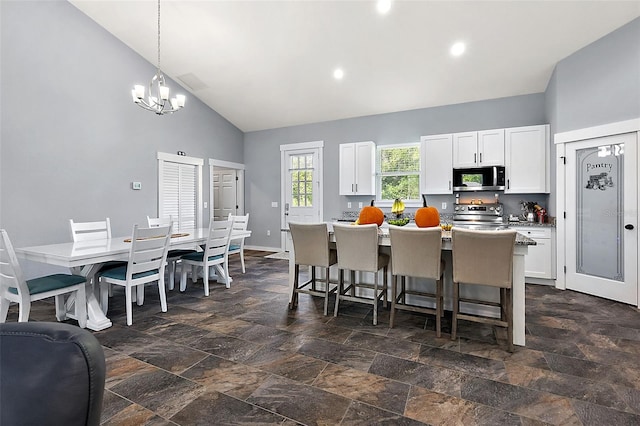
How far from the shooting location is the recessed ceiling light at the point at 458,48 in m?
4.03

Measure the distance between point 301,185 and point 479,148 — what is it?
3544 millimetres

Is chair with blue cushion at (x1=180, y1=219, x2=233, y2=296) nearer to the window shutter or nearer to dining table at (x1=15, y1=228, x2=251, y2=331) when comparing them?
dining table at (x1=15, y1=228, x2=251, y2=331)

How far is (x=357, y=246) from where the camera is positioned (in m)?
2.88

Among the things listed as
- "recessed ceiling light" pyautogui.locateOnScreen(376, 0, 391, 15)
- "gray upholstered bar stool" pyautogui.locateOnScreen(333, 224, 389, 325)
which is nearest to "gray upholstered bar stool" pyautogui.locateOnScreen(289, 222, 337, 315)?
"gray upholstered bar stool" pyautogui.locateOnScreen(333, 224, 389, 325)

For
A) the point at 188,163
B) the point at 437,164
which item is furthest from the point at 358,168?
the point at 188,163

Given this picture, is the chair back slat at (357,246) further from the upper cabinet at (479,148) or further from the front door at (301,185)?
the front door at (301,185)

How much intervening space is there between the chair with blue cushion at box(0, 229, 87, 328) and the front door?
4073 millimetres

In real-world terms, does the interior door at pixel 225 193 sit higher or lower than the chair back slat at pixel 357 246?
higher

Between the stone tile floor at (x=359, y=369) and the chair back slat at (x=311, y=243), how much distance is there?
0.56 metres

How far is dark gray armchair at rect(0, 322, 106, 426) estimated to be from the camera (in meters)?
0.67

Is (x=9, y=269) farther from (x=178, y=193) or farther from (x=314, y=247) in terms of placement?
(x=178, y=193)

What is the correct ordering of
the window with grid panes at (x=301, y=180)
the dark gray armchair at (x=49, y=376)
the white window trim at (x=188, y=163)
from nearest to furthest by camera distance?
the dark gray armchair at (x=49, y=376) < the white window trim at (x=188, y=163) < the window with grid panes at (x=301, y=180)

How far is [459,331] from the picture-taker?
2701 mm

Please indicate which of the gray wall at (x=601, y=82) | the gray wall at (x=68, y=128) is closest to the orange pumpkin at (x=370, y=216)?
the gray wall at (x=601, y=82)
